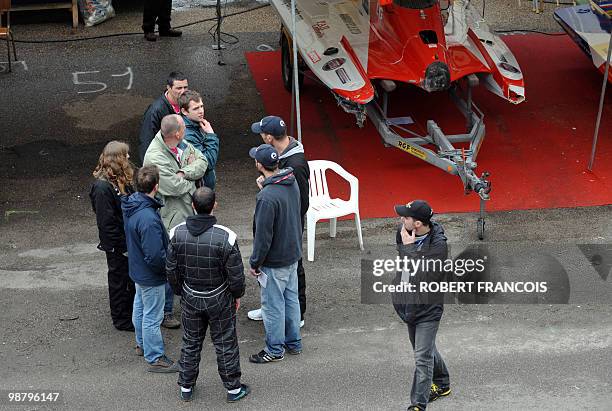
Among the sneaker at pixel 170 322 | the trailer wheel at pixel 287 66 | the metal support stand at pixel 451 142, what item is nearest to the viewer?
the sneaker at pixel 170 322

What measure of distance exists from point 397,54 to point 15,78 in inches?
237

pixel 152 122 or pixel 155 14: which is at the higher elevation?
pixel 152 122

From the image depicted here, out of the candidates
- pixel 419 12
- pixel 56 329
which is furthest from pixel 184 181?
pixel 419 12

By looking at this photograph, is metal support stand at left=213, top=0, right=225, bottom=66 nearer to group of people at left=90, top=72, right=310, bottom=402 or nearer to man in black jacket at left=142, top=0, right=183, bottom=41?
man in black jacket at left=142, top=0, right=183, bottom=41

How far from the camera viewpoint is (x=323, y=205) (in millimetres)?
9273

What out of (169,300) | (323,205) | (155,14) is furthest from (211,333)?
(155,14)

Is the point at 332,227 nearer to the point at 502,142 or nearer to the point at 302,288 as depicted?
the point at 302,288

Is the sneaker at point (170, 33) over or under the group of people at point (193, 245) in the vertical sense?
under

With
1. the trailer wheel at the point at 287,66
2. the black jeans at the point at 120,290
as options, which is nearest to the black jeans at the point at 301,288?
the black jeans at the point at 120,290

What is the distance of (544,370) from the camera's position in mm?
7109

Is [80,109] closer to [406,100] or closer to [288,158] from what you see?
[406,100]

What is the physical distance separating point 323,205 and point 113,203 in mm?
2673

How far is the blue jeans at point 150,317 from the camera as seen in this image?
6.96 metres

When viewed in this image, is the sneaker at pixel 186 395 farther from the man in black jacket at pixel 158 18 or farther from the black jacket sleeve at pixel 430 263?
the man in black jacket at pixel 158 18
